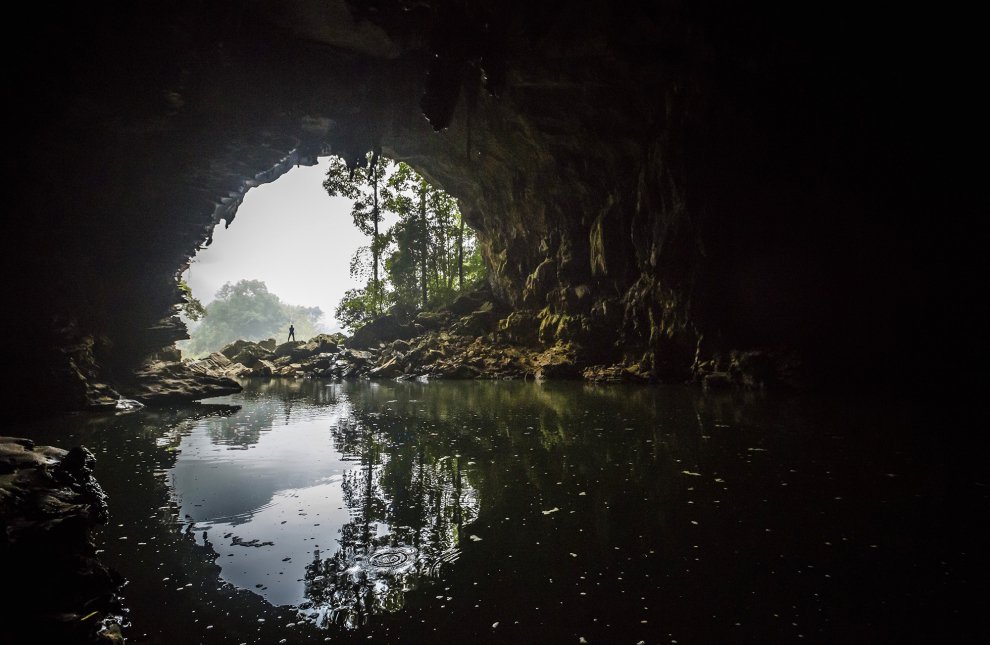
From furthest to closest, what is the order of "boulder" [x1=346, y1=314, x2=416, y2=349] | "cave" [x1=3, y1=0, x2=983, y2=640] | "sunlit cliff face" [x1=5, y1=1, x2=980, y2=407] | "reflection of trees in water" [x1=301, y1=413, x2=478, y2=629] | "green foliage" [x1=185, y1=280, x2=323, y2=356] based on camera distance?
"green foliage" [x1=185, y1=280, x2=323, y2=356], "boulder" [x1=346, y1=314, x2=416, y2=349], "sunlit cliff face" [x1=5, y1=1, x2=980, y2=407], "cave" [x1=3, y1=0, x2=983, y2=640], "reflection of trees in water" [x1=301, y1=413, x2=478, y2=629]

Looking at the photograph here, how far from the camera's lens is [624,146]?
17.8 m

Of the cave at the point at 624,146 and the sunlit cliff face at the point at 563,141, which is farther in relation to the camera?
the sunlit cliff face at the point at 563,141

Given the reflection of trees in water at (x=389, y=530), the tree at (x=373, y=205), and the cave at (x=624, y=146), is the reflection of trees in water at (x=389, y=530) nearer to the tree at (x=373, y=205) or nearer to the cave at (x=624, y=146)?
the cave at (x=624, y=146)

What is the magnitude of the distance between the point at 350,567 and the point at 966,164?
16700 millimetres

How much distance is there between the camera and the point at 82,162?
38.0 feet

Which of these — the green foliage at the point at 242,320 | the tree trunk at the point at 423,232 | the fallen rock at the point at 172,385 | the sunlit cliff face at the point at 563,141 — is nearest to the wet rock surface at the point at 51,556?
the sunlit cliff face at the point at 563,141

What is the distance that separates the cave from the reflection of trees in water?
10071mm

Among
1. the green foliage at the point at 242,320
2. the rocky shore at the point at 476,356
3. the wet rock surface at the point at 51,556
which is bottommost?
the wet rock surface at the point at 51,556

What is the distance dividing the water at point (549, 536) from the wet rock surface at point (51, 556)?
0.24 metres

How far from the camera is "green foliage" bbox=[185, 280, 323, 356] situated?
84250mm

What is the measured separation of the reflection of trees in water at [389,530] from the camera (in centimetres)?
269

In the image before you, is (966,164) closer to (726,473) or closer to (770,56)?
(770,56)

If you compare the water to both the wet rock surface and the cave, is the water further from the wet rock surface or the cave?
the cave

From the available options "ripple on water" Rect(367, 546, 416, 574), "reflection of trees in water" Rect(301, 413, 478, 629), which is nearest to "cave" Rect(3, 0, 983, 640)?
"reflection of trees in water" Rect(301, 413, 478, 629)
